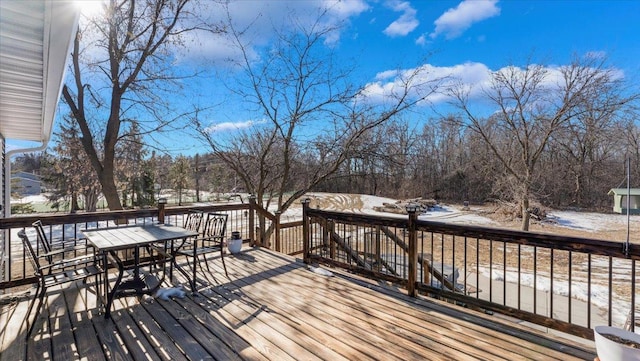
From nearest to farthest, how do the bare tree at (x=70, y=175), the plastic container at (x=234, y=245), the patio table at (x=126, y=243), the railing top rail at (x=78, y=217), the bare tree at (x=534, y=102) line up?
the patio table at (x=126, y=243)
the railing top rail at (x=78, y=217)
the plastic container at (x=234, y=245)
the bare tree at (x=534, y=102)
the bare tree at (x=70, y=175)

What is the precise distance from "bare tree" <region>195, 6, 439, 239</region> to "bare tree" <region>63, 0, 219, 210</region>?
4.49 feet

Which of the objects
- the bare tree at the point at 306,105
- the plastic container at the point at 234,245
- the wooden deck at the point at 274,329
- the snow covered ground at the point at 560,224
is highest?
the bare tree at the point at 306,105

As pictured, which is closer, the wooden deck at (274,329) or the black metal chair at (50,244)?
the wooden deck at (274,329)

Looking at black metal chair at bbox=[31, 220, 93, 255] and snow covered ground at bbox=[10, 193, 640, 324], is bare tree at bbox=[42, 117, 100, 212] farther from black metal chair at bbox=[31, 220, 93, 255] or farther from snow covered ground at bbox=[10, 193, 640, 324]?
black metal chair at bbox=[31, 220, 93, 255]

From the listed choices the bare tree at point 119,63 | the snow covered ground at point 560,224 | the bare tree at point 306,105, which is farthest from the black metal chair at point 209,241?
the bare tree at point 119,63

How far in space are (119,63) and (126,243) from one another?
530cm

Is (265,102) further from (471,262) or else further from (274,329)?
(471,262)

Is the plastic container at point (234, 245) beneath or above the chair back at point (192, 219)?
beneath

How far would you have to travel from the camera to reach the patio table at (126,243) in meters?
2.70

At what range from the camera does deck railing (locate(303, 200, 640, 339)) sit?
2232mm

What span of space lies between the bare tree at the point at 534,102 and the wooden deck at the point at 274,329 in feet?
29.7

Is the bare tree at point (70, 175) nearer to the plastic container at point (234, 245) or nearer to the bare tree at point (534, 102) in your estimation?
the plastic container at point (234, 245)

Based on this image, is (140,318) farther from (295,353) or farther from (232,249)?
(232,249)

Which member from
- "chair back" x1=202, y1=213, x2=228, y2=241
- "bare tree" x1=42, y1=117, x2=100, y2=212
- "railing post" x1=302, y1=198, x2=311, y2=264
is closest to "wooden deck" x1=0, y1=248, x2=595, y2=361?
"railing post" x1=302, y1=198, x2=311, y2=264
